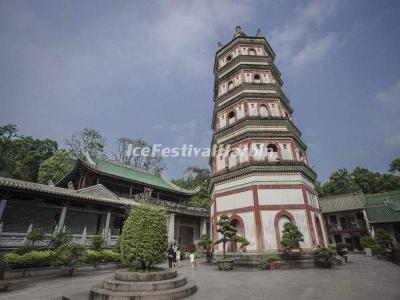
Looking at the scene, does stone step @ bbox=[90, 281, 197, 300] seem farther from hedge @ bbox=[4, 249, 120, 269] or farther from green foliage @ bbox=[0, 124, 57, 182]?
green foliage @ bbox=[0, 124, 57, 182]

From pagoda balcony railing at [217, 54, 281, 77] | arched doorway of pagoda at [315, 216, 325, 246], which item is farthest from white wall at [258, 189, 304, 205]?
pagoda balcony railing at [217, 54, 281, 77]

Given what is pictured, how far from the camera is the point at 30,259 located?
11633mm

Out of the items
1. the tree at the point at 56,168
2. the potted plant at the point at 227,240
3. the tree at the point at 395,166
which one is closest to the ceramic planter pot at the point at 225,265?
the potted plant at the point at 227,240

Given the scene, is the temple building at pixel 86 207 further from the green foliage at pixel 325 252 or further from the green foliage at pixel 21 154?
the green foliage at pixel 21 154

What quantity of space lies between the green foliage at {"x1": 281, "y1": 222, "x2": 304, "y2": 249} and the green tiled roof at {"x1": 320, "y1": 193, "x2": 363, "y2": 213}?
25673mm

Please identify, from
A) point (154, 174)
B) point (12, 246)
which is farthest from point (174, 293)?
point (154, 174)

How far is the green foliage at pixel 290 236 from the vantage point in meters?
12.7

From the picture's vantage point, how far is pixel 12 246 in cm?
1316

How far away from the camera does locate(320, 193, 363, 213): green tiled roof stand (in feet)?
109

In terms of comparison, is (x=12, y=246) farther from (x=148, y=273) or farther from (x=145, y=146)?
(x=145, y=146)

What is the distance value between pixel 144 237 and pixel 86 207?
13372 millimetres

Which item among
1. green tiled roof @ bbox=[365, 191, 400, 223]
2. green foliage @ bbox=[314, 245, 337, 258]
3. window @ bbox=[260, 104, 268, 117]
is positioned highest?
window @ bbox=[260, 104, 268, 117]

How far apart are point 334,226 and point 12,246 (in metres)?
37.9

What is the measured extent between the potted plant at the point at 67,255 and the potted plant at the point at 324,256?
42.9 feet
